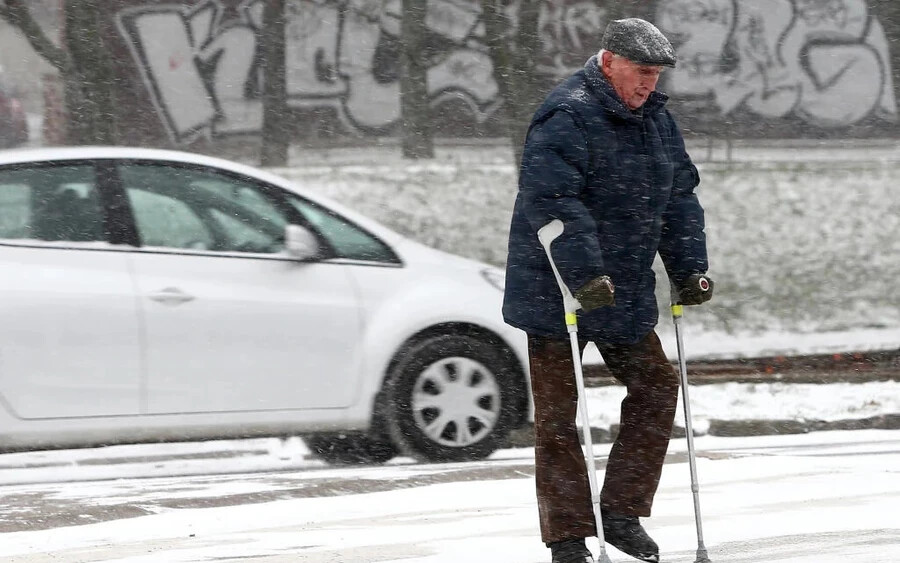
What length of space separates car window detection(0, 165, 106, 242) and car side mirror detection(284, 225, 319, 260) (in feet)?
2.87

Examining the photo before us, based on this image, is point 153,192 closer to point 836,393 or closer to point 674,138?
point 674,138

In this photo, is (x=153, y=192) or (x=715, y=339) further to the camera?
(x=715, y=339)

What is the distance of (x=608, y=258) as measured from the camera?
511 centimetres

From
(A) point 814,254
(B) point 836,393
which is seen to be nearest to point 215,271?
(B) point 836,393

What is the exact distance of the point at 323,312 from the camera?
7.82m

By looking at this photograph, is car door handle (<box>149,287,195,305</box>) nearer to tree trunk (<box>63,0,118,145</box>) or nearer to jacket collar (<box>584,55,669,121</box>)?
jacket collar (<box>584,55,669,121</box>)

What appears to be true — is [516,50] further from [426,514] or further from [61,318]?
[426,514]

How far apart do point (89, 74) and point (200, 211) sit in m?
7.13

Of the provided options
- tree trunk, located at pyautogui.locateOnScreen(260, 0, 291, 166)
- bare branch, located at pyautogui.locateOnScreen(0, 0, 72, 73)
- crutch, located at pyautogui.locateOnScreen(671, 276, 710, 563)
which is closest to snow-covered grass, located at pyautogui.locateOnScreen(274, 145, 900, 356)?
tree trunk, located at pyautogui.locateOnScreen(260, 0, 291, 166)

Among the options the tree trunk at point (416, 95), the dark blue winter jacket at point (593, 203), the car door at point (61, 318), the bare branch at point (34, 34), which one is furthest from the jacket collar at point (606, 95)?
the tree trunk at point (416, 95)

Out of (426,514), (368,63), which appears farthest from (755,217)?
(426,514)

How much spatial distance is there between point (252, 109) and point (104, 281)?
12.0 meters

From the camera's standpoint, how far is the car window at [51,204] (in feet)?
25.1

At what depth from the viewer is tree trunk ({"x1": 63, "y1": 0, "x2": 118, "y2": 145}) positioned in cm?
1459
